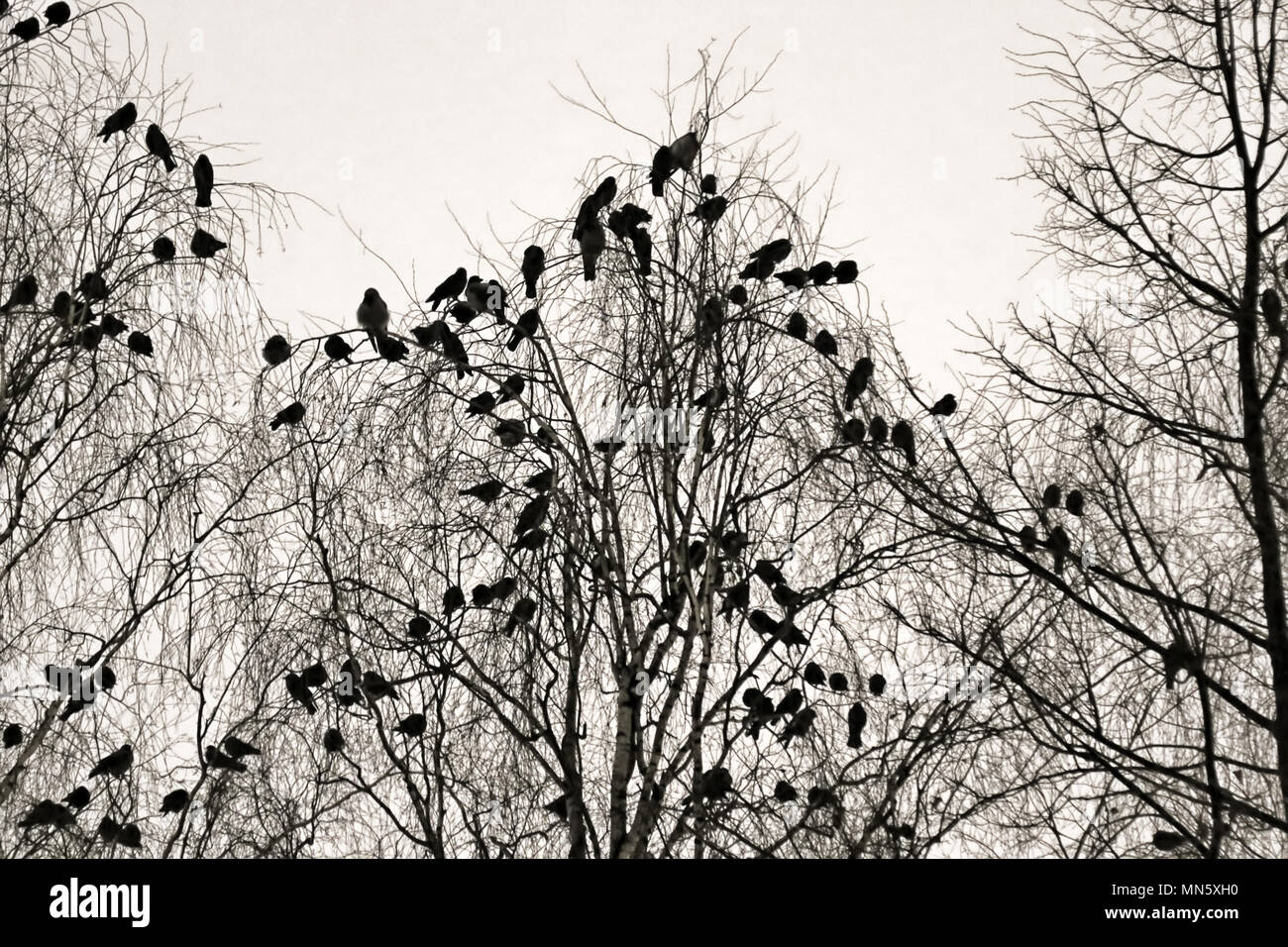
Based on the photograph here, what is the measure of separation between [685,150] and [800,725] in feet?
6.56

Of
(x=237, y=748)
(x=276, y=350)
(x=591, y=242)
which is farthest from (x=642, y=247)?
(x=237, y=748)

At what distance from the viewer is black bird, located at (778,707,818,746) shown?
4188 mm

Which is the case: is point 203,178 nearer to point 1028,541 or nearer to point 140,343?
point 140,343

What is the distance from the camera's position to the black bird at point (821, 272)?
14.4 ft

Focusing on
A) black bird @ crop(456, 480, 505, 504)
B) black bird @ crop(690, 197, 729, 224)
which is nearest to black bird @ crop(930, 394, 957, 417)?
black bird @ crop(690, 197, 729, 224)

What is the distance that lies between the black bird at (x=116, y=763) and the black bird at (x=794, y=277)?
9.73 feet

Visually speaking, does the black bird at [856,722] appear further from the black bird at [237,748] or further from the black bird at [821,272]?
the black bird at [237,748]

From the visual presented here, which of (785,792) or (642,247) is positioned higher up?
Answer: (642,247)

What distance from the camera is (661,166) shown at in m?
4.33

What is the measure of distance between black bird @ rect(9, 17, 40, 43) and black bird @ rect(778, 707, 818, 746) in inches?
153

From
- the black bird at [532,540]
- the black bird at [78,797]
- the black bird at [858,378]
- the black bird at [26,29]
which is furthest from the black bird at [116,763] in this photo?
the black bird at [858,378]

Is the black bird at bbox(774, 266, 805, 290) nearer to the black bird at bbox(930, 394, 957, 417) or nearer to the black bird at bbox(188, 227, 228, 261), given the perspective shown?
the black bird at bbox(930, 394, 957, 417)
